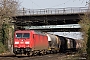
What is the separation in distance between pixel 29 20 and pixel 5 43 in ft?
28.1

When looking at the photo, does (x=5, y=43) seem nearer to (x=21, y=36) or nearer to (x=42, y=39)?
(x=42, y=39)

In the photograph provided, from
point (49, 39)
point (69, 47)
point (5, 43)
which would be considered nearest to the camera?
point (49, 39)

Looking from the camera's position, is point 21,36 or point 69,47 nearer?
point 21,36

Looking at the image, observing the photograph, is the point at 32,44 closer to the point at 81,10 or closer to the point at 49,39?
the point at 49,39

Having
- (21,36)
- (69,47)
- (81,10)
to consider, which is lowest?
(69,47)

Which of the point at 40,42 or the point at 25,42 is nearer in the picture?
the point at 25,42

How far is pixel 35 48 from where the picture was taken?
35.6 meters

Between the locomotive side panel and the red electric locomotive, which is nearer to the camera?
the red electric locomotive

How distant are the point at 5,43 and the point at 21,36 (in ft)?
64.4

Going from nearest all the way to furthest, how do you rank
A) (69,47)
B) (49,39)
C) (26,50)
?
(26,50), (49,39), (69,47)

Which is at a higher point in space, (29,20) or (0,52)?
(29,20)

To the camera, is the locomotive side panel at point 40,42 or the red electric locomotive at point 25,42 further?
the locomotive side panel at point 40,42

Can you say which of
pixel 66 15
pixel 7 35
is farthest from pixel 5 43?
pixel 66 15

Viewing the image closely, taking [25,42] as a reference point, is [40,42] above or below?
below
